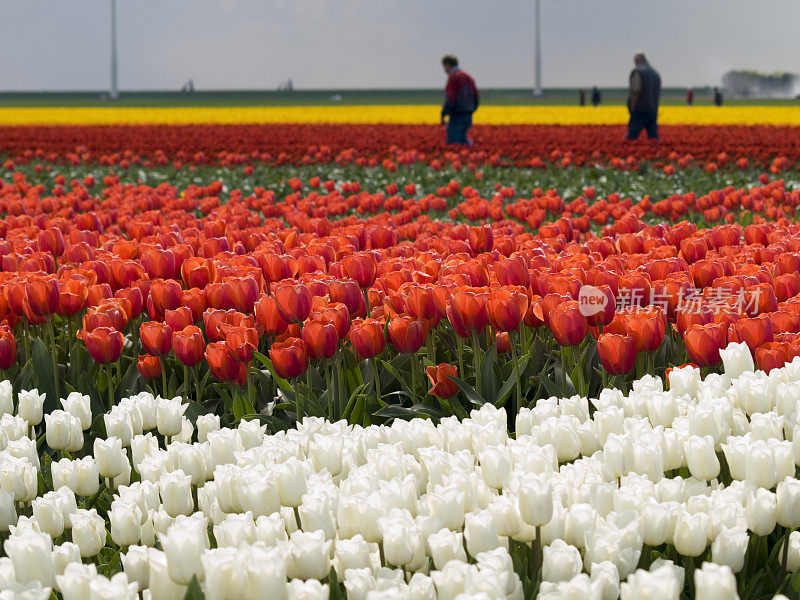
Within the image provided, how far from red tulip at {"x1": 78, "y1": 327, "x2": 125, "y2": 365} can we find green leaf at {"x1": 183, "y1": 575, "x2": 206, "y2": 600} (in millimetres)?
2021

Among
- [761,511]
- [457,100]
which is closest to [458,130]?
[457,100]

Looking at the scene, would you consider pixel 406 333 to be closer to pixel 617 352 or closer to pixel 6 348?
pixel 617 352

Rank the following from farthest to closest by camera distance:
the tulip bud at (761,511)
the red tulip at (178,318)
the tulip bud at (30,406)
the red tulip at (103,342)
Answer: the red tulip at (178,318)
the red tulip at (103,342)
the tulip bud at (30,406)
the tulip bud at (761,511)

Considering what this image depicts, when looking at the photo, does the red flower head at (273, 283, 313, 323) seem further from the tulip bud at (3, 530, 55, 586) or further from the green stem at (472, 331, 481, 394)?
the tulip bud at (3, 530, 55, 586)

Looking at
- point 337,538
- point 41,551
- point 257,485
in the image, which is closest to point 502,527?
point 337,538

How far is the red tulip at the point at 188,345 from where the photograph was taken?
3.61 meters

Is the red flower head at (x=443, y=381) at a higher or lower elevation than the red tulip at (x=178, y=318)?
lower

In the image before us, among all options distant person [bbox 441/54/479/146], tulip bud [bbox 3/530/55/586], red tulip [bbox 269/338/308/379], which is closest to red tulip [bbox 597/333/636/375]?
red tulip [bbox 269/338/308/379]

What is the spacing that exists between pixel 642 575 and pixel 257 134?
855 inches

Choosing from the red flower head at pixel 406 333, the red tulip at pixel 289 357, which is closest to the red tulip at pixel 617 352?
the red flower head at pixel 406 333

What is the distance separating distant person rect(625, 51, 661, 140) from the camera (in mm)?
19453

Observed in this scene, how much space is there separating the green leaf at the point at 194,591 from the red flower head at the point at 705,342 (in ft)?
6.51

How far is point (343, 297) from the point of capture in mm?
3828

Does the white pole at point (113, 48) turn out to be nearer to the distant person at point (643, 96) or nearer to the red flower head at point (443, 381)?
the distant person at point (643, 96)
